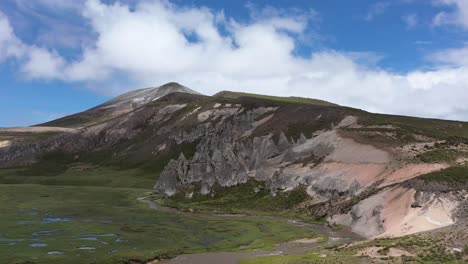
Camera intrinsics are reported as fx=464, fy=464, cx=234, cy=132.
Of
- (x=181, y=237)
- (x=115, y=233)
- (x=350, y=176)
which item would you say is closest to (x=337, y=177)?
(x=350, y=176)

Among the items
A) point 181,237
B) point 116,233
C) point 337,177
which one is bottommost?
point 181,237

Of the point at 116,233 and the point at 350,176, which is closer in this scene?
the point at 116,233

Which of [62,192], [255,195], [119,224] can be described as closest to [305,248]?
[119,224]

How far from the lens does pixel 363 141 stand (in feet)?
446

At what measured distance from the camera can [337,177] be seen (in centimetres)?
12169

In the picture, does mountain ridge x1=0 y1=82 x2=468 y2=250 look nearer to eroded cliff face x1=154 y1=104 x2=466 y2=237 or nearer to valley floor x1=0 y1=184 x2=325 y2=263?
eroded cliff face x1=154 y1=104 x2=466 y2=237

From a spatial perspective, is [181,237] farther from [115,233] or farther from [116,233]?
[115,233]

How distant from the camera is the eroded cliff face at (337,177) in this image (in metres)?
85.5

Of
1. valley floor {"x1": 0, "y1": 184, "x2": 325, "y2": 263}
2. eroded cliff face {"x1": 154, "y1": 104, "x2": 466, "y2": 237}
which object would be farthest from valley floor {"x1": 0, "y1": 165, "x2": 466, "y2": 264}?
eroded cliff face {"x1": 154, "y1": 104, "x2": 466, "y2": 237}

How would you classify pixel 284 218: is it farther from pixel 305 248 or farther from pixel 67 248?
pixel 67 248

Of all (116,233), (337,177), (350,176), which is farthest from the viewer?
(337,177)

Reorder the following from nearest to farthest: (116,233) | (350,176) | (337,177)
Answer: (116,233)
(350,176)
(337,177)

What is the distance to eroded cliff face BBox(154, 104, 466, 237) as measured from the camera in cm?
8550

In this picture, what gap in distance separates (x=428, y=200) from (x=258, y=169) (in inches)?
2821
